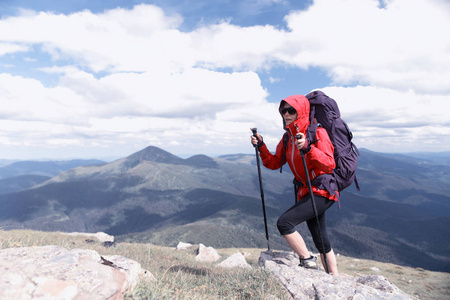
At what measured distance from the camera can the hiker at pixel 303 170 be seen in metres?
5.76

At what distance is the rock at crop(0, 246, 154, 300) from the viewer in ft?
11.0

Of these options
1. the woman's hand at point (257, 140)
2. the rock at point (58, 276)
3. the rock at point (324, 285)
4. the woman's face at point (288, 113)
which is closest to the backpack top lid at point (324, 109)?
the woman's face at point (288, 113)

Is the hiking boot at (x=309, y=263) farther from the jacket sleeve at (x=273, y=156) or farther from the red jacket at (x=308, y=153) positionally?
the jacket sleeve at (x=273, y=156)

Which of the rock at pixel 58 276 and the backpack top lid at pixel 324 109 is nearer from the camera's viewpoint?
the rock at pixel 58 276

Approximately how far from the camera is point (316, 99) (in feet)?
20.6

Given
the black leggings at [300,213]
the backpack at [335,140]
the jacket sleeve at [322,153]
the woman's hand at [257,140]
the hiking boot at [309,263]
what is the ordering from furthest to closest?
the woman's hand at [257,140], the hiking boot at [309,263], the black leggings at [300,213], the backpack at [335,140], the jacket sleeve at [322,153]

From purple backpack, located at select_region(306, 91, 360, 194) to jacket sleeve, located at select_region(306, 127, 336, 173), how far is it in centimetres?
14

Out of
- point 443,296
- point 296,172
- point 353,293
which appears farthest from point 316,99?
point 443,296

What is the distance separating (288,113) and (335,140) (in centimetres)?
130

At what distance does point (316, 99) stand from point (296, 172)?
192 centimetres

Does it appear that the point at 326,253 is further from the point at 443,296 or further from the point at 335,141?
the point at 443,296

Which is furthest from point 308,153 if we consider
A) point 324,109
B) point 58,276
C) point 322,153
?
point 58,276

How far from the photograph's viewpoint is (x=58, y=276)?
3777 millimetres

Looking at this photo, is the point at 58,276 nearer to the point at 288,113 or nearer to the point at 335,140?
the point at 288,113
